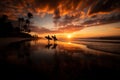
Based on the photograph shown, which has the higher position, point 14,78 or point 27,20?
point 27,20

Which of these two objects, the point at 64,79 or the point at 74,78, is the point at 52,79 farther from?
the point at 74,78

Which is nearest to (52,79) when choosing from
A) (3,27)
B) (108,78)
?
(108,78)

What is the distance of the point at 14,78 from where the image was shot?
4227 mm

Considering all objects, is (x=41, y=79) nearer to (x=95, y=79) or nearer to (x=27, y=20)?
(x=95, y=79)

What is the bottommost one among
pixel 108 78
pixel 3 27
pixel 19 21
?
pixel 108 78

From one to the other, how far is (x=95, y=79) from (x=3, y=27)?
5557 cm

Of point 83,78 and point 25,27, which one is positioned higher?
point 25,27

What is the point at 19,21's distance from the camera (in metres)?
67.1

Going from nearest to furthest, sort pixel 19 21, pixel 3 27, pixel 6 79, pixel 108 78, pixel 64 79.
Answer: pixel 6 79 → pixel 64 79 → pixel 108 78 → pixel 3 27 → pixel 19 21

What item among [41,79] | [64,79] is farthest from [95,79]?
[41,79]

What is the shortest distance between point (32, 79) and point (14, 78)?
35.0 inches

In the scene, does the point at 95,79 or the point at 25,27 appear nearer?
the point at 95,79

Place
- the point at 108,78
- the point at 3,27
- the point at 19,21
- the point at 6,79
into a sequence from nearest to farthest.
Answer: the point at 6,79 < the point at 108,78 < the point at 3,27 < the point at 19,21

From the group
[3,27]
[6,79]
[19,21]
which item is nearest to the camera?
[6,79]
